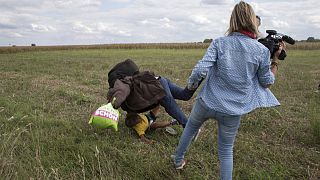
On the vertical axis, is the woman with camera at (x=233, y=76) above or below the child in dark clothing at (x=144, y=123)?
above

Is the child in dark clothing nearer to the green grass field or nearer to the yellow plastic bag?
the green grass field

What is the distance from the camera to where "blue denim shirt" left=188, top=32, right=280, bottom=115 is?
3.52m

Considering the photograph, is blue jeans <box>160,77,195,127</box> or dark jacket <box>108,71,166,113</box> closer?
dark jacket <box>108,71,166,113</box>

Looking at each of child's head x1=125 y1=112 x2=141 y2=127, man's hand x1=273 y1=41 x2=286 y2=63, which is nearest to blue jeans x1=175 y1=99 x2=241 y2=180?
man's hand x1=273 y1=41 x2=286 y2=63

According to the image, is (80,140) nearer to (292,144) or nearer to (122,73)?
(122,73)

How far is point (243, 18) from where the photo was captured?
345cm

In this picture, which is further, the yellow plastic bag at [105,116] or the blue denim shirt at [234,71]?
the yellow plastic bag at [105,116]

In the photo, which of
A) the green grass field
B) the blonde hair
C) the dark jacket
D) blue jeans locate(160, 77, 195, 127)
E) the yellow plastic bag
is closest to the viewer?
the blonde hair

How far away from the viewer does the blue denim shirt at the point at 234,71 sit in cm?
352

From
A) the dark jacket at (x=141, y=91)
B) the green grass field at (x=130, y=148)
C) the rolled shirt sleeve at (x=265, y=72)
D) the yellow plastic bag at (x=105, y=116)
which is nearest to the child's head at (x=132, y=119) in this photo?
the green grass field at (x=130, y=148)

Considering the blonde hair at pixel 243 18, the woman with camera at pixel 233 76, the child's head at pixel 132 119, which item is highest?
the blonde hair at pixel 243 18

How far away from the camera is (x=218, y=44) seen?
357cm

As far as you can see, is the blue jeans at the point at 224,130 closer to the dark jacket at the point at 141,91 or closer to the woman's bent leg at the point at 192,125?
the woman's bent leg at the point at 192,125

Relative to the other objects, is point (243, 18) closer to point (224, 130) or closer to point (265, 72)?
point (265, 72)
